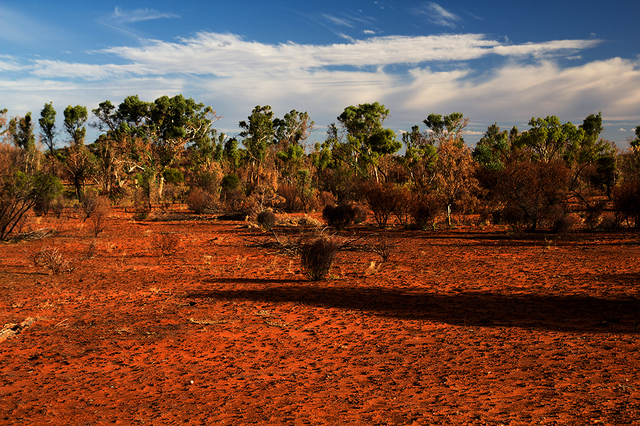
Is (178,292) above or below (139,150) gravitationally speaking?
below

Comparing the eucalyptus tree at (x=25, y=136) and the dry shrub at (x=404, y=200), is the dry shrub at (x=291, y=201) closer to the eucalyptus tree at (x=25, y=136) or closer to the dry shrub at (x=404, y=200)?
the dry shrub at (x=404, y=200)

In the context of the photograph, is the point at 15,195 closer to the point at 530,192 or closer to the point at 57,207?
the point at 57,207

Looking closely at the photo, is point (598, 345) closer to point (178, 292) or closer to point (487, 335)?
point (487, 335)

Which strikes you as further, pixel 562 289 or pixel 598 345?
pixel 562 289

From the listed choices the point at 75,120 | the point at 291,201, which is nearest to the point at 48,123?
the point at 75,120

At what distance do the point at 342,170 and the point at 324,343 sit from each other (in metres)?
35.9

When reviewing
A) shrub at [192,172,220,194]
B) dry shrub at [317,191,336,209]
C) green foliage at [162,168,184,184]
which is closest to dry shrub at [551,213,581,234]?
dry shrub at [317,191,336,209]

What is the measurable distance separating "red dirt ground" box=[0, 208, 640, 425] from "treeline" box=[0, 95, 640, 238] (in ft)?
32.1

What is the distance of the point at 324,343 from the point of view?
727 cm

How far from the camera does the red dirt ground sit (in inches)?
194

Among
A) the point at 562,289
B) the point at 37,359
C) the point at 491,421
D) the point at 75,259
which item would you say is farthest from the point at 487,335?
the point at 75,259

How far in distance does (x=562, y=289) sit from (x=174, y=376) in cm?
857

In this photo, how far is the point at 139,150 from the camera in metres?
46.7

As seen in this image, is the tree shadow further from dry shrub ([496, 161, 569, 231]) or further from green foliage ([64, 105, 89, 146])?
green foliage ([64, 105, 89, 146])
